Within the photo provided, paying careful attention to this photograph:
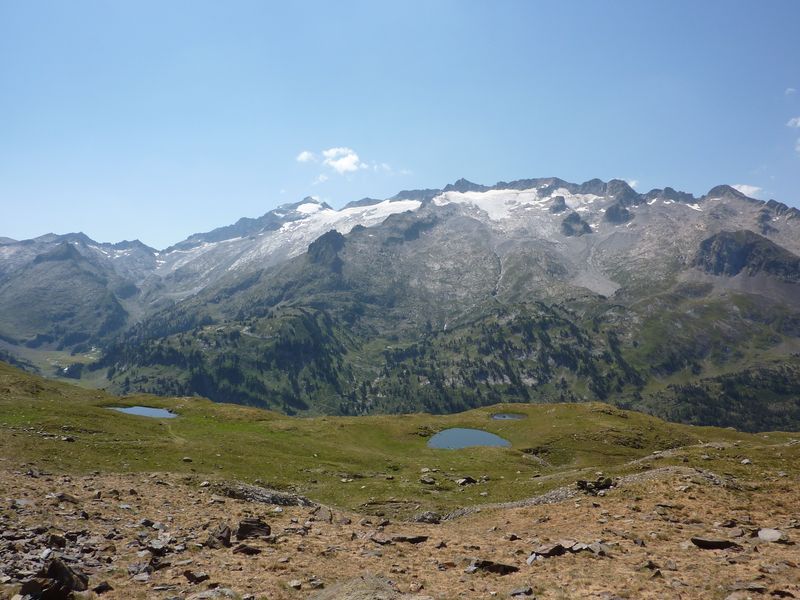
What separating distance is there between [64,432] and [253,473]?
76.5ft

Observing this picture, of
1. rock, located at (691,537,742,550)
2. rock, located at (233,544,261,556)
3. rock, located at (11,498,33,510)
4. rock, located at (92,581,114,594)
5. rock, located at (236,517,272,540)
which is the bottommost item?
rock, located at (236,517,272,540)

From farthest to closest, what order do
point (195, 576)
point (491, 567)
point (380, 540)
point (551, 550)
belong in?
point (380, 540)
point (551, 550)
point (491, 567)
point (195, 576)

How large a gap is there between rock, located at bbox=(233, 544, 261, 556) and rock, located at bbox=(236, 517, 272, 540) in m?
1.96

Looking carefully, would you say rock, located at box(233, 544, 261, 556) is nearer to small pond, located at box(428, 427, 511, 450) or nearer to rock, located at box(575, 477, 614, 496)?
rock, located at box(575, 477, 614, 496)

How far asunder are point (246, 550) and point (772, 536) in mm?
26099

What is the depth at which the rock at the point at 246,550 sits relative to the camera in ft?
79.0

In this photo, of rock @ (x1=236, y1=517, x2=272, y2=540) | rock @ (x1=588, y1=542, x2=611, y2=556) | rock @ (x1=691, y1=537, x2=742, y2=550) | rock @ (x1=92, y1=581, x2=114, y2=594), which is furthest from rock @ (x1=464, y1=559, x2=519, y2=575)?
rock @ (x1=92, y1=581, x2=114, y2=594)

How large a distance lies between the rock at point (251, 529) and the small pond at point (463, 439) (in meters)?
61.8

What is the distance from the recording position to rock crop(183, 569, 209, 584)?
2016 centimetres

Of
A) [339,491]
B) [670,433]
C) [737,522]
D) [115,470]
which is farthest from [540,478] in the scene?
[670,433]

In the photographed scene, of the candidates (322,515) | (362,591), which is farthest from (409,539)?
(362,591)

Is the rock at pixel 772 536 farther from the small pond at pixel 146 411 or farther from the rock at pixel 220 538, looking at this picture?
the small pond at pixel 146 411

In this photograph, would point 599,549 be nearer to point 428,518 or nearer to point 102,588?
point 428,518

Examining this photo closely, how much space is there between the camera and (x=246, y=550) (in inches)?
952
